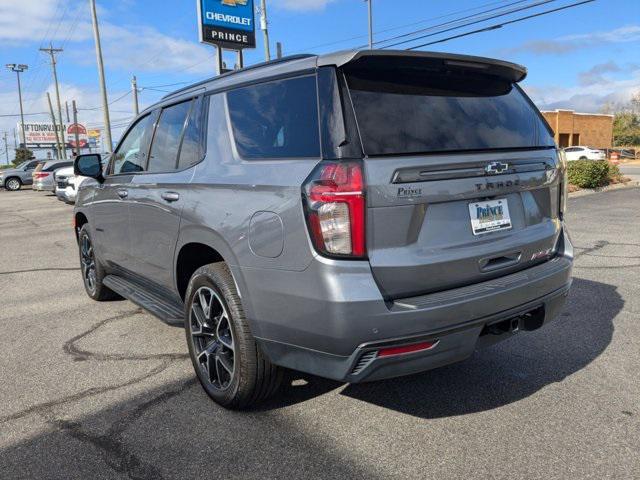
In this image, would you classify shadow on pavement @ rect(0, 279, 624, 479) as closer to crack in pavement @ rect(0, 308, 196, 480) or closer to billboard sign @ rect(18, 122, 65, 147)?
crack in pavement @ rect(0, 308, 196, 480)

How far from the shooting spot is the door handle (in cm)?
348

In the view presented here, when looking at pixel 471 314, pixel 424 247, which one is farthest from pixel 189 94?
pixel 471 314

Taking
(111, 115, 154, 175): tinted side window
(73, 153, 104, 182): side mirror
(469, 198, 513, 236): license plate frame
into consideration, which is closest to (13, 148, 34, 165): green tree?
(73, 153, 104, 182): side mirror

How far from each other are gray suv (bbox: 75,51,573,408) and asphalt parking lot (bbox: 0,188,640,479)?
1.08 ft

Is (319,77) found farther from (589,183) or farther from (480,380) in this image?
(589,183)

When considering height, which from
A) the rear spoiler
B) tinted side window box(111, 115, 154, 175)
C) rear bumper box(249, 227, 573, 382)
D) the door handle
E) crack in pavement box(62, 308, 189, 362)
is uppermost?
the rear spoiler

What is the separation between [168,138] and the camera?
3.93 meters

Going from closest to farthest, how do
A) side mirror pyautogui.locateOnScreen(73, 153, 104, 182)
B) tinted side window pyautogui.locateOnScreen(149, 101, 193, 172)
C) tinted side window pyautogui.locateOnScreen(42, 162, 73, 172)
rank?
1. tinted side window pyautogui.locateOnScreen(149, 101, 193, 172)
2. side mirror pyautogui.locateOnScreen(73, 153, 104, 182)
3. tinted side window pyautogui.locateOnScreen(42, 162, 73, 172)

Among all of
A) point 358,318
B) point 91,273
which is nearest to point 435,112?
point 358,318

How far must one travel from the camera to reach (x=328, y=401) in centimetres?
324

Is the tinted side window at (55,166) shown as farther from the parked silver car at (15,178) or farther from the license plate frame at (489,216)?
the license plate frame at (489,216)

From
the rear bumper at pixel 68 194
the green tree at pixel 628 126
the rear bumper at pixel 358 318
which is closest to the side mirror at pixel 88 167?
the rear bumper at pixel 358 318

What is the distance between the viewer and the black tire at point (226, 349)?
2.88 meters

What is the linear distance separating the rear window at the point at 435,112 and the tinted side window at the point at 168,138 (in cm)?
160
